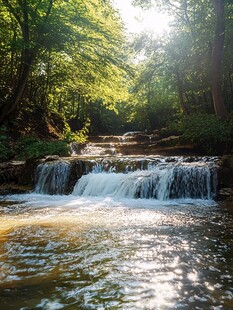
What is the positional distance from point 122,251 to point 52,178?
306 inches

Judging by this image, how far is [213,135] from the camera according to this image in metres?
13.5

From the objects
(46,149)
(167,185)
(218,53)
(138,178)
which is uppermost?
(218,53)

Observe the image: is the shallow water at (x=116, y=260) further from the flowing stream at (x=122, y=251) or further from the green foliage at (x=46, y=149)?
the green foliage at (x=46, y=149)

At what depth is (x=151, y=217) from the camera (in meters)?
6.70

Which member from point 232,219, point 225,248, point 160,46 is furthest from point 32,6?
point 225,248

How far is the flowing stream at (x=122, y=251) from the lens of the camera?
302 centimetres

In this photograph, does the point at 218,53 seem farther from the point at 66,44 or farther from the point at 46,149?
the point at 46,149

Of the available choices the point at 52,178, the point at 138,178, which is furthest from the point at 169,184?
the point at 52,178

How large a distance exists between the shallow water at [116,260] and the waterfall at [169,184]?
251 cm

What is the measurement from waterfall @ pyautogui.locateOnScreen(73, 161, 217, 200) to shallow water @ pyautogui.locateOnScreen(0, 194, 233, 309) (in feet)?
8.25

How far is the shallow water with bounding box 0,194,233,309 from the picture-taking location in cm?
298

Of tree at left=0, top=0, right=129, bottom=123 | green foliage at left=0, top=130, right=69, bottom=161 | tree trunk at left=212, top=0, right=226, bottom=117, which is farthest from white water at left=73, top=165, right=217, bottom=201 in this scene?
tree at left=0, top=0, right=129, bottom=123

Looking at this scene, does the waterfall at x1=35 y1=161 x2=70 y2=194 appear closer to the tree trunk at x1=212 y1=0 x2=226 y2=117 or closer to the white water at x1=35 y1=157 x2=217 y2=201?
the white water at x1=35 y1=157 x2=217 y2=201

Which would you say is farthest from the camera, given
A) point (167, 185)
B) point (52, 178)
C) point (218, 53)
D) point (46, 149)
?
point (46, 149)
